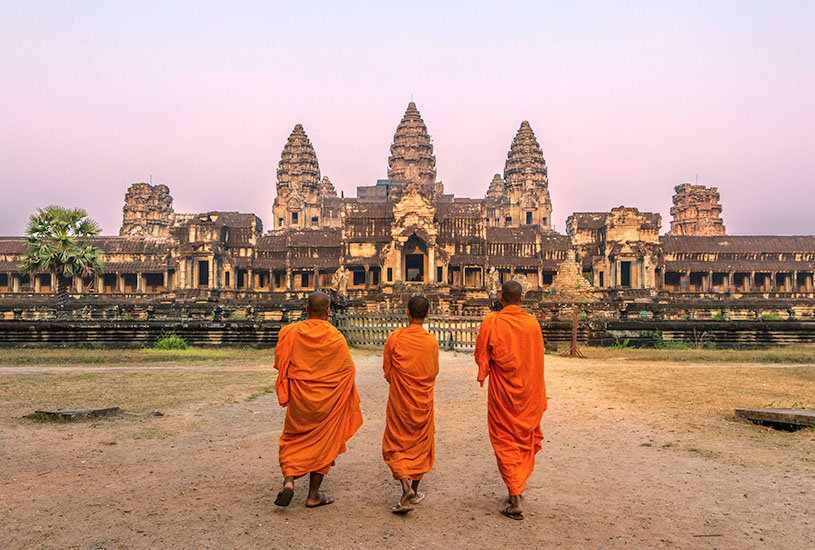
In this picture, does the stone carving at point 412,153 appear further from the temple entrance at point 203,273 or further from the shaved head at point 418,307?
the shaved head at point 418,307

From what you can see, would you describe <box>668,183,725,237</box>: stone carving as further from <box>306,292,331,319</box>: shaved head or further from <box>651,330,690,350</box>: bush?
<box>306,292,331,319</box>: shaved head

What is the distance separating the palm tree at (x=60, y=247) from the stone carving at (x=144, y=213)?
96.6 feet

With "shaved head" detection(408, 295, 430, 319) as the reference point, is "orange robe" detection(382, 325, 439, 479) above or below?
below

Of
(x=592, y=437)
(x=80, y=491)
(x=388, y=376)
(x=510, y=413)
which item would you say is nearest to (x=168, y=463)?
(x=80, y=491)

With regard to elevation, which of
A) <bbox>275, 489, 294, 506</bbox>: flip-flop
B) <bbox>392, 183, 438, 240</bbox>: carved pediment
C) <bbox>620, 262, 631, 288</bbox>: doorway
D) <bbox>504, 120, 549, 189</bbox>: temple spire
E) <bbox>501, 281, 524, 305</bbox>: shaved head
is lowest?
<bbox>275, 489, 294, 506</bbox>: flip-flop

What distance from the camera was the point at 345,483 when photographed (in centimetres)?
517

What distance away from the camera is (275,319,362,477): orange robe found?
4.63 metres

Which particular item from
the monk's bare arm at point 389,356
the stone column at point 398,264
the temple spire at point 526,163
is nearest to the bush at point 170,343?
the monk's bare arm at point 389,356

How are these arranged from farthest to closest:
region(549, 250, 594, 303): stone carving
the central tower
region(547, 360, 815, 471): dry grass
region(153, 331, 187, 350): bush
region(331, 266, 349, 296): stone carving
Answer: the central tower < region(331, 266, 349, 296): stone carving < region(549, 250, 594, 303): stone carving < region(153, 331, 187, 350): bush < region(547, 360, 815, 471): dry grass

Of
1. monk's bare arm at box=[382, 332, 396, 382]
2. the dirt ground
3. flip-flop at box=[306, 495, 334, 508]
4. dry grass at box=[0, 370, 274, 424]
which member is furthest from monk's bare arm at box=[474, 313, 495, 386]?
dry grass at box=[0, 370, 274, 424]

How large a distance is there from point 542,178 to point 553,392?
57955mm

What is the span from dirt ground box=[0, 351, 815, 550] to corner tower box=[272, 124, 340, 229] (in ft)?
186

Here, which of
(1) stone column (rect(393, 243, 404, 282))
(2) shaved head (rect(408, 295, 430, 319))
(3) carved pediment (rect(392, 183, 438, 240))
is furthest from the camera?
(3) carved pediment (rect(392, 183, 438, 240))

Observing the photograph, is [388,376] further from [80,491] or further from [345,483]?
[80,491]
